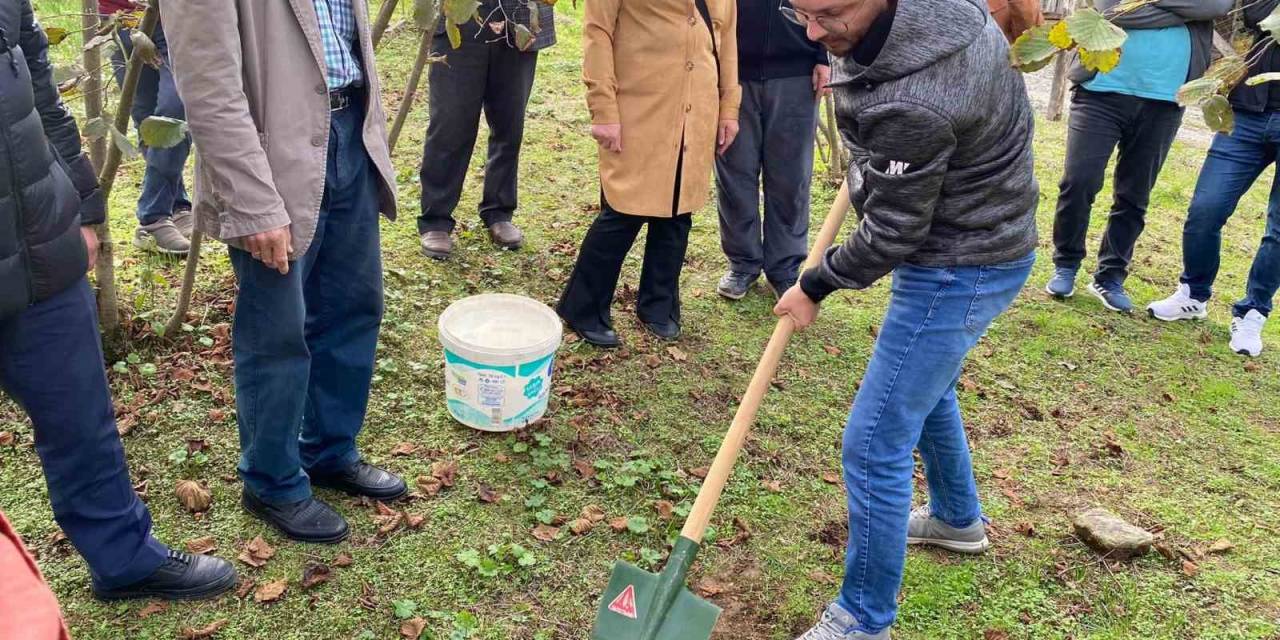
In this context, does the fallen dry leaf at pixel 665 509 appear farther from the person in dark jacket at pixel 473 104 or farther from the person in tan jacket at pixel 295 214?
the person in dark jacket at pixel 473 104

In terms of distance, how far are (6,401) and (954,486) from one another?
11.3 ft

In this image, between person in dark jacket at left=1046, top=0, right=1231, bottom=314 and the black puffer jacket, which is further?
person in dark jacket at left=1046, top=0, right=1231, bottom=314

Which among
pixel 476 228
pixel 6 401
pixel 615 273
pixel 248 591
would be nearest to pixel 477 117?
pixel 476 228

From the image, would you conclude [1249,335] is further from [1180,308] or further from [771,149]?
[771,149]

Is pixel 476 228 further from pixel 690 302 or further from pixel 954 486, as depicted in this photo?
pixel 954 486

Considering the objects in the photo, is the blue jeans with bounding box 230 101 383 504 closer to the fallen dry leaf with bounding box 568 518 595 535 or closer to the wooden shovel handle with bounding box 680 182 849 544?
the fallen dry leaf with bounding box 568 518 595 535

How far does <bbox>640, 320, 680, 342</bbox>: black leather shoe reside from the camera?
15.2 feet

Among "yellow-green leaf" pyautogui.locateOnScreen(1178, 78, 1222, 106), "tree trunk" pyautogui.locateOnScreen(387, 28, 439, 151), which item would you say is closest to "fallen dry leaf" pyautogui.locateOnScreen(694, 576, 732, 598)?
"yellow-green leaf" pyautogui.locateOnScreen(1178, 78, 1222, 106)

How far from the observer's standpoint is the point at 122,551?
264 centimetres

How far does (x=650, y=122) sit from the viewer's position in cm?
410

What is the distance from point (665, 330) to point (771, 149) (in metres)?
1.09

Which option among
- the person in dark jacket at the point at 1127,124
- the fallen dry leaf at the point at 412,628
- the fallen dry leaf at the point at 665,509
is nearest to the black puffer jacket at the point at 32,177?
the fallen dry leaf at the point at 412,628

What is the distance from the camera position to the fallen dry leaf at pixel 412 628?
277 centimetres

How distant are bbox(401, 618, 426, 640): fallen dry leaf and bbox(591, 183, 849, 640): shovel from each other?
516mm
